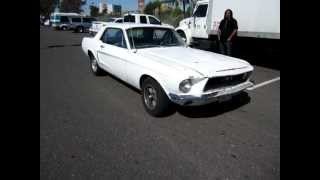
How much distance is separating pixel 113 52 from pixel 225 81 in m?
2.51

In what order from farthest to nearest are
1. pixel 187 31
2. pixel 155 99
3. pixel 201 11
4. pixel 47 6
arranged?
1. pixel 47 6
2. pixel 187 31
3. pixel 201 11
4. pixel 155 99

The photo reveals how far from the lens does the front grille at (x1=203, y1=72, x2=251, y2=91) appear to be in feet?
14.3

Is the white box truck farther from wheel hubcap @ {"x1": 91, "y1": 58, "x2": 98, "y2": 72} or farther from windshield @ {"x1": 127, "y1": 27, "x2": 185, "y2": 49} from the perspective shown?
wheel hubcap @ {"x1": 91, "y1": 58, "x2": 98, "y2": 72}

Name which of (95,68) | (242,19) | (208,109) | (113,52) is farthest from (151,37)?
(242,19)

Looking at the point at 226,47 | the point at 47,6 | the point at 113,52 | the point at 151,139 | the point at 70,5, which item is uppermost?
the point at 70,5

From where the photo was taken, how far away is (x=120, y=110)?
16.9 ft

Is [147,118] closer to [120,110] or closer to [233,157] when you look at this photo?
[120,110]

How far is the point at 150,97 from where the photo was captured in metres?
4.88

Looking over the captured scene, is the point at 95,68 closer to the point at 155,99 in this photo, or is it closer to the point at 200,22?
the point at 155,99

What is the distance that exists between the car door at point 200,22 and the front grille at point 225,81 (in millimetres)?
7181

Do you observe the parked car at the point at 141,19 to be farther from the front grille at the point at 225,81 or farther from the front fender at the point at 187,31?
the front grille at the point at 225,81

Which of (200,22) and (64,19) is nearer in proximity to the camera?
(200,22)
